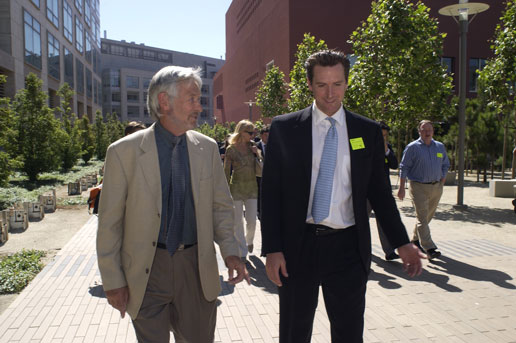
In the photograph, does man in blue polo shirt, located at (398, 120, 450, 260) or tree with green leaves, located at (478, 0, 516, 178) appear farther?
tree with green leaves, located at (478, 0, 516, 178)

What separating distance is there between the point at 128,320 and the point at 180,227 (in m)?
2.41

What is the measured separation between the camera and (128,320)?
14.5 feet

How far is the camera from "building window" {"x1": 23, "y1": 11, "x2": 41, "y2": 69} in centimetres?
2862

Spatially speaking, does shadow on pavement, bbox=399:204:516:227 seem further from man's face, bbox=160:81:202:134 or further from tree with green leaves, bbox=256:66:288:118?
tree with green leaves, bbox=256:66:288:118

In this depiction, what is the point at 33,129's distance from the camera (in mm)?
19188

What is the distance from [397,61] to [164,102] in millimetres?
12051

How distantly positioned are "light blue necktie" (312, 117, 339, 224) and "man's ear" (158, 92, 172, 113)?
91 cm

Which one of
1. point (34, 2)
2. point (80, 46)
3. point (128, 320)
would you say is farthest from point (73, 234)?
point (80, 46)

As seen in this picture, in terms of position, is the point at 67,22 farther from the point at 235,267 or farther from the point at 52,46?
the point at 235,267

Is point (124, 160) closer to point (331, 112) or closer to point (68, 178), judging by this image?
point (331, 112)

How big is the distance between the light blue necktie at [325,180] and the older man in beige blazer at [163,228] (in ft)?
1.77

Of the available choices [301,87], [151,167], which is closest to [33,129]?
[301,87]

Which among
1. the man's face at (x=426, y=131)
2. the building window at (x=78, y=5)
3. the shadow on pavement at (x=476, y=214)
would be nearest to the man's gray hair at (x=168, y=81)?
the man's face at (x=426, y=131)

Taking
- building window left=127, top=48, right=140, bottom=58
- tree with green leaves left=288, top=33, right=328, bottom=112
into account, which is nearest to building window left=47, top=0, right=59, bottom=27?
tree with green leaves left=288, top=33, right=328, bottom=112
